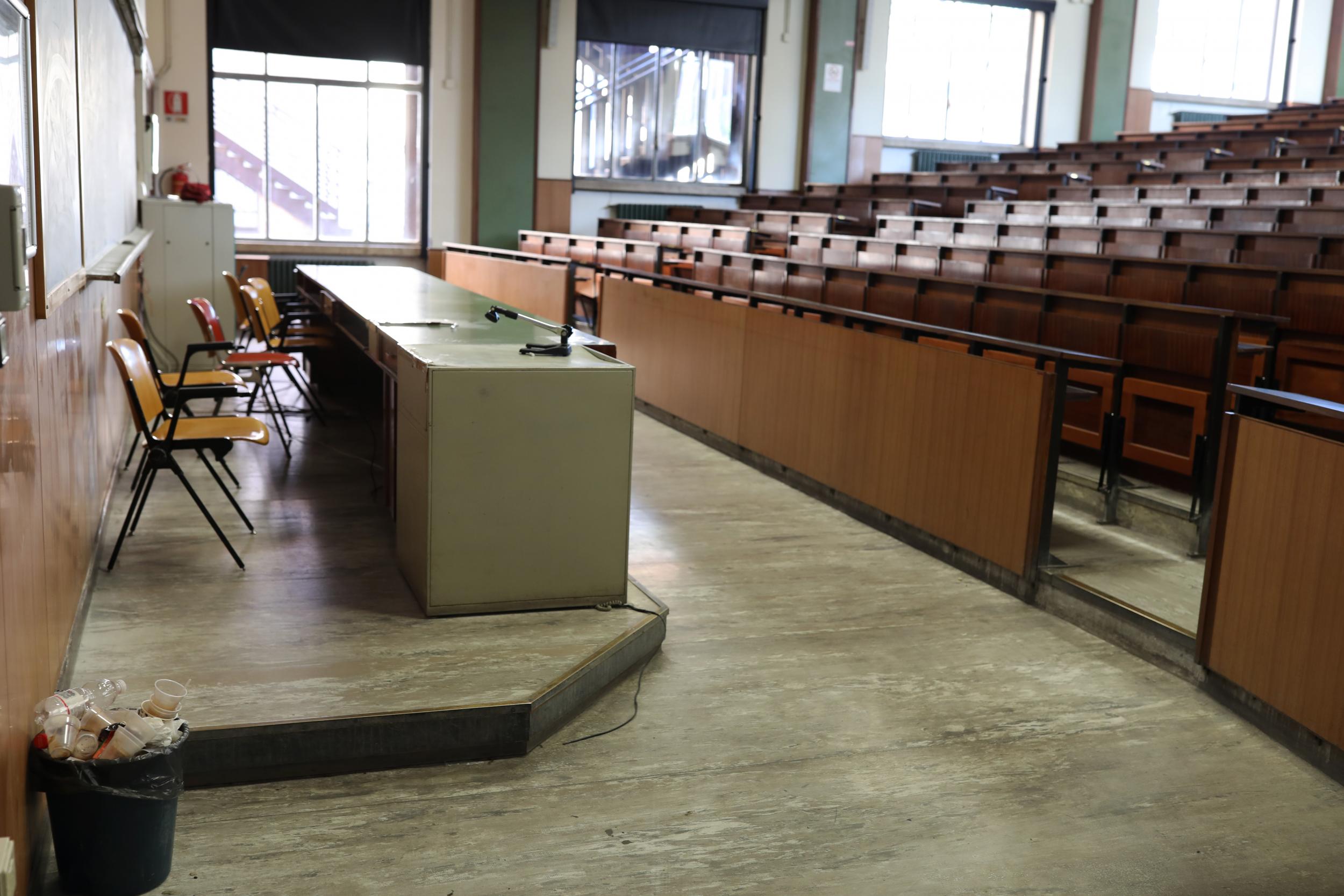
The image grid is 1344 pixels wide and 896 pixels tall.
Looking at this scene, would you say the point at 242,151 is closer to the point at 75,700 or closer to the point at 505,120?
the point at 505,120

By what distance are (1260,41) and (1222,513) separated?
51.0 feet

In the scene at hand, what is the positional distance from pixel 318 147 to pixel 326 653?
35.2 feet

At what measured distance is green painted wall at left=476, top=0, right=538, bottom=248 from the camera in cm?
1276

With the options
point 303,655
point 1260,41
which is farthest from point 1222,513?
point 1260,41

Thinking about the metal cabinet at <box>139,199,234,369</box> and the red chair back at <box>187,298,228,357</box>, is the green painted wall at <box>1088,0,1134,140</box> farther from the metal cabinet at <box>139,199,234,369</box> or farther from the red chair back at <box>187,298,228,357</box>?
the red chair back at <box>187,298,228,357</box>

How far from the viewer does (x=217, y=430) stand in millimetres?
4047

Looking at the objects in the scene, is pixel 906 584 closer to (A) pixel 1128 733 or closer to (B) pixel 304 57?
(A) pixel 1128 733

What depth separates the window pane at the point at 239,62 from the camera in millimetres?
11953

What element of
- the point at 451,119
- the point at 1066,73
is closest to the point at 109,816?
the point at 451,119

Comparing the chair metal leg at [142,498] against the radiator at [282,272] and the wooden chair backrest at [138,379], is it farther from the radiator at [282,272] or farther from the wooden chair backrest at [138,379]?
the radiator at [282,272]

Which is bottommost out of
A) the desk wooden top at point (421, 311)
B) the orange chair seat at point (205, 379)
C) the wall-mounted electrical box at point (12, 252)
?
the orange chair seat at point (205, 379)

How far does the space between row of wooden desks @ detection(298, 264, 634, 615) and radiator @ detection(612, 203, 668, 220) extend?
34.2ft

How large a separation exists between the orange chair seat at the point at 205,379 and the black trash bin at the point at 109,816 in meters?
2.75

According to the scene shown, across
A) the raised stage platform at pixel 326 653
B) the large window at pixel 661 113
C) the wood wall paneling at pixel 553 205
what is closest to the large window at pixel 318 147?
the wood wall paneling at pixel 553 205
